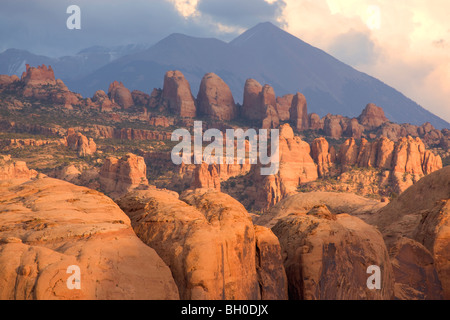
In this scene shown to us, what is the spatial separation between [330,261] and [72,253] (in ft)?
35.2

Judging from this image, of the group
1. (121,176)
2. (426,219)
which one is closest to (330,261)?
(426,219)

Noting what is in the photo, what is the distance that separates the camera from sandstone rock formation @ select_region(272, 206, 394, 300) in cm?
2117

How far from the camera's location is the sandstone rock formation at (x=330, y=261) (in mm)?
21172

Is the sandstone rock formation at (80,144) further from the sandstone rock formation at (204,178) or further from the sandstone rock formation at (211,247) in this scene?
the sandstone rock formation at (211,247)

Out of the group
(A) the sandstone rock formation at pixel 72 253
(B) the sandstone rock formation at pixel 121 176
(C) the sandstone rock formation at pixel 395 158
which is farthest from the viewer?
(C) the sandstone rock formation at pixel 395 158

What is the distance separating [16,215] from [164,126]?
178 m

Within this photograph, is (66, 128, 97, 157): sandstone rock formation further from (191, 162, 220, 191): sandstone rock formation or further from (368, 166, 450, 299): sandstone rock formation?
(368, 166, 450, 299): sandstone rock formation

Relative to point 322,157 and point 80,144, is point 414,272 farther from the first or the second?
point 80,144

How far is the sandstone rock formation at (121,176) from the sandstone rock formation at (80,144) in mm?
40145

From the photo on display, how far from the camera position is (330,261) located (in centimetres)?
2166

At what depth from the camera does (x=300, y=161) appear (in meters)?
112

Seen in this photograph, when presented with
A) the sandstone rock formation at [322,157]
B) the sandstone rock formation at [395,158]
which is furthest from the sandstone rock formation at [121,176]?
the sandstone rock formation at [395,158]
